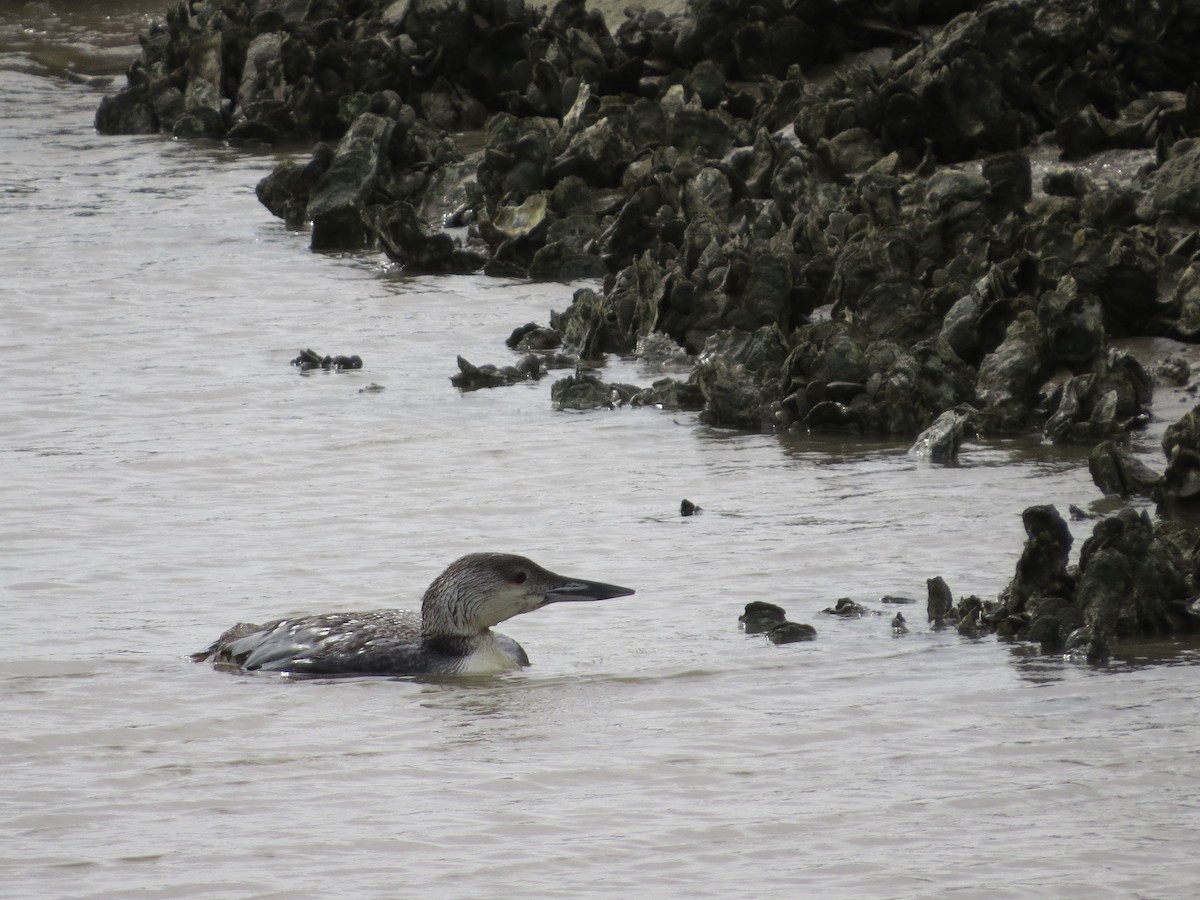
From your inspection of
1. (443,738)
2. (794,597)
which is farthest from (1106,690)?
(443,738)

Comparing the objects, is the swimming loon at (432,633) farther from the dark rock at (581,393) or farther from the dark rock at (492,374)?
the dark rock at (492,374)

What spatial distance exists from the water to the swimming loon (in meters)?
0.10

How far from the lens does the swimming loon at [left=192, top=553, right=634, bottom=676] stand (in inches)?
264

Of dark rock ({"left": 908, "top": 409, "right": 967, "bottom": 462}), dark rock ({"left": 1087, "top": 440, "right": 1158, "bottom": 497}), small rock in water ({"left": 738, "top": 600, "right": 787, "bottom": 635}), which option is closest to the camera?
small rock in water ({"left": 738, "top": 600, "right": 787, "bottom": 635})

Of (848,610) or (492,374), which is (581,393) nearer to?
(492,374)

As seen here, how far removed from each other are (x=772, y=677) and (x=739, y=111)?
9.65 metres

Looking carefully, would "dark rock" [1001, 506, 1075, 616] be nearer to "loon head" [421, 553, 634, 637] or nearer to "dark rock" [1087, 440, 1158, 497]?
"loon head" [421, 553, 634, 637]

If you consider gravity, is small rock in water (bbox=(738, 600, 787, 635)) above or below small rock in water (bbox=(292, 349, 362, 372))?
below

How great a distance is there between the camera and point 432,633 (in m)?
6.84

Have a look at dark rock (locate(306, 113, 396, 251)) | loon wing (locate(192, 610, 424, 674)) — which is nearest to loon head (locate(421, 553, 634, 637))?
loon wing (locate(192, 610, 424, 674))

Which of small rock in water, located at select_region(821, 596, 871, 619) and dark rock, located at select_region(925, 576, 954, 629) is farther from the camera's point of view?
small rock in water, located at select_region(821, 596, 871, 619)

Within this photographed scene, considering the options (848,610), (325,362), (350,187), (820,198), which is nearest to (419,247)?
(350,187)

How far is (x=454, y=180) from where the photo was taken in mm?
15633

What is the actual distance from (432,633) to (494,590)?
0.26 metres
